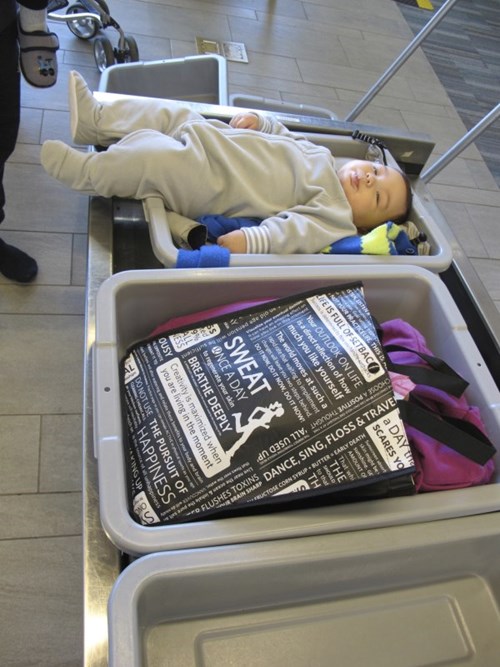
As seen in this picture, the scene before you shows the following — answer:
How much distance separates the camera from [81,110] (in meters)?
0.95

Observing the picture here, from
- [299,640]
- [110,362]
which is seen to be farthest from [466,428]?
[110,362]

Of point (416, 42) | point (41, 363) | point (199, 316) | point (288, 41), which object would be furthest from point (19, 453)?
point (288, 41)

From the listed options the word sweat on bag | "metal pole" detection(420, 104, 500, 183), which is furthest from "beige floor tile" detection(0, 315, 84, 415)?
"metal pole" detection(420, 104, 500, 183)

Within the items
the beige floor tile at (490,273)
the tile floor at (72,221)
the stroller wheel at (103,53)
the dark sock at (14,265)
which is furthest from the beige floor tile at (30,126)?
the beige floor tile at (490,273)

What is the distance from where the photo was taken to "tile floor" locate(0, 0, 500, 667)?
1051mm

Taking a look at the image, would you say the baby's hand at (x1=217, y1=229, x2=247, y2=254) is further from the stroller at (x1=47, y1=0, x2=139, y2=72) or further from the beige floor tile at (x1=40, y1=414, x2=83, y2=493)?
the stroller at (x1=47, y1=0, x2=139, y2=72)

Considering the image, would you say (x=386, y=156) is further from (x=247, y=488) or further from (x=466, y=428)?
→ (x=247, y=488)

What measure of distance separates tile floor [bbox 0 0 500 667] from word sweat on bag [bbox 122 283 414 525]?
62 cm

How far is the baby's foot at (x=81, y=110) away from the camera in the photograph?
95 cm

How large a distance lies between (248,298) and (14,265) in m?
0.90

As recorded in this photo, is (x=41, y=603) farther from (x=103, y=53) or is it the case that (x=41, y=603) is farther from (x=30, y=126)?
(x=103, y=53)

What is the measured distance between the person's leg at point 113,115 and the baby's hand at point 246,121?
89mm

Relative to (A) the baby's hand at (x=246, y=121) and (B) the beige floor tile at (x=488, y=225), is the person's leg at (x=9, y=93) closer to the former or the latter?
(A) the baby's hand at (x=246, y=121)

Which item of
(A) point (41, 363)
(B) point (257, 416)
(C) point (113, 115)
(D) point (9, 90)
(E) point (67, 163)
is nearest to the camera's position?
(B) point (257, 416)
